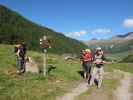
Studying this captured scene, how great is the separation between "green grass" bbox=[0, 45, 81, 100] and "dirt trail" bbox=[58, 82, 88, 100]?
466mm

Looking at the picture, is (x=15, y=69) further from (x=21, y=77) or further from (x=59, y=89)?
(x=59, y=89)

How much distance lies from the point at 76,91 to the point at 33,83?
3.47 meters

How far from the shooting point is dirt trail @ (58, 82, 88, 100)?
19.4 meters

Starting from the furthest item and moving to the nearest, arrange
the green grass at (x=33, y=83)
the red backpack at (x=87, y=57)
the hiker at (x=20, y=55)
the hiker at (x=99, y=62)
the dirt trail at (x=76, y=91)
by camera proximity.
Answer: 1. the hiker at (x=20, y=55)
2. the red backpack at (x=87, y=57)
3. the hiker at (x=99, y=62)
4. the dirt trail at (x=76, y=91)
5. the green grass at (x=33, y=83)

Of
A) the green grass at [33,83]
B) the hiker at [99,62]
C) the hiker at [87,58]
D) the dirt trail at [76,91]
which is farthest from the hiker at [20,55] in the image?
the hiker at [99,62]

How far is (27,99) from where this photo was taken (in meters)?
18.0

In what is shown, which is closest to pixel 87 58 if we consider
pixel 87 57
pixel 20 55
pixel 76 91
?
pixel 87 57

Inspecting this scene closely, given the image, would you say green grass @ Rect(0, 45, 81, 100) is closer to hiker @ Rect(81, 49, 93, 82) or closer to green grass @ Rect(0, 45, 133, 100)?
→ green grass @ Rect(0, 45, 133, 100)

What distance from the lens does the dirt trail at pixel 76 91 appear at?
19.4 meters

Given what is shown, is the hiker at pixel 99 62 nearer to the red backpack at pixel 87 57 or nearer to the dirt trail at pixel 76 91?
the dirt trail at pixel 76 91

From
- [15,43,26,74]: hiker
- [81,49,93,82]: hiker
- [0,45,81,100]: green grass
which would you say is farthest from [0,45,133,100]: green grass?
[81,49,93,82]: hiker

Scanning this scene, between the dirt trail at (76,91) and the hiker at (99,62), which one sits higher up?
the hiker at (99,62)

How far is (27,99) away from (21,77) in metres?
8.44

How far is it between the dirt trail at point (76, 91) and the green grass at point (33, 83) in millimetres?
466
